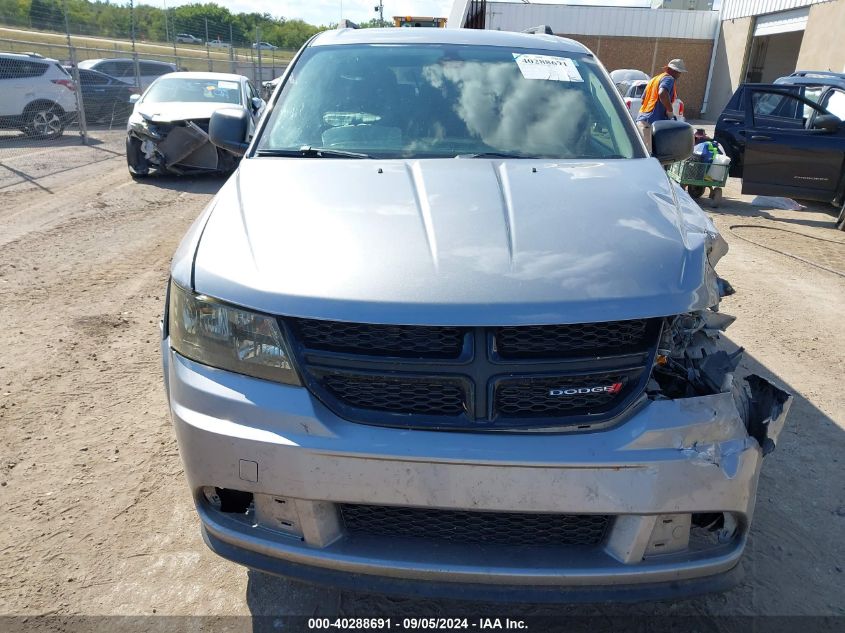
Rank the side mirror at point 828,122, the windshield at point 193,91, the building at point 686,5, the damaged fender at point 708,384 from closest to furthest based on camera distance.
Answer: the damaged fender at point 708,384 → the side mirror at point 828,122 → the windshield at point 193,91 → the building at point 686,5

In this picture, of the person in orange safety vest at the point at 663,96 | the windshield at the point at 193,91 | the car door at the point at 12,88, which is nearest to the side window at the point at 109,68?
the car door at the point at 12,88

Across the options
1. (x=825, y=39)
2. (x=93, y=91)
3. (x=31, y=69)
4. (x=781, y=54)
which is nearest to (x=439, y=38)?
(x=31, y=69)

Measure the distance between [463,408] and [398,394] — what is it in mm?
186

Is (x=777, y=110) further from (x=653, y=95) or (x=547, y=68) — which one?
(x=547, y=68)

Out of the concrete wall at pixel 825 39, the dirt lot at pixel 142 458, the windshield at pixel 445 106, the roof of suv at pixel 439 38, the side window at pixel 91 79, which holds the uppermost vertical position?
the concrete wall at pixel 825 39

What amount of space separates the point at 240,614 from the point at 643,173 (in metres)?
2.24

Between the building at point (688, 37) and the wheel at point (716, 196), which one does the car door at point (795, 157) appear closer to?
the wheel at point (716, 196)

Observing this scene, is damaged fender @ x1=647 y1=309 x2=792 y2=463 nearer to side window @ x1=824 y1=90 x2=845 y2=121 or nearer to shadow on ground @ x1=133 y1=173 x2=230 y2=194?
side window @ x1=824 y1=90 x2=845 y2=121

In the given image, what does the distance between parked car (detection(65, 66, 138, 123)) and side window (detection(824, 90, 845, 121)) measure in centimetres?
1484

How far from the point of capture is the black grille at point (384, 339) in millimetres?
1894

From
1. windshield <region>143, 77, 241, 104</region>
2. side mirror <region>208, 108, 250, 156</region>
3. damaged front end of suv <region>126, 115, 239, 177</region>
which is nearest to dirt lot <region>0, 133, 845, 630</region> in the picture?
side mirror <region>208, 108, 250, 156</region>

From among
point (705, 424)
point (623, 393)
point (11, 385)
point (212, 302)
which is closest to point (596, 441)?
point (623, 393)

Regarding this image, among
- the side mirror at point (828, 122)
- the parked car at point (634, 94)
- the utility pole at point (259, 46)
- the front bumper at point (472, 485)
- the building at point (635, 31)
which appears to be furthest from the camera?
the building at point (635, 31)

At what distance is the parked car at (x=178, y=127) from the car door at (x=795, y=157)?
6.40 m
